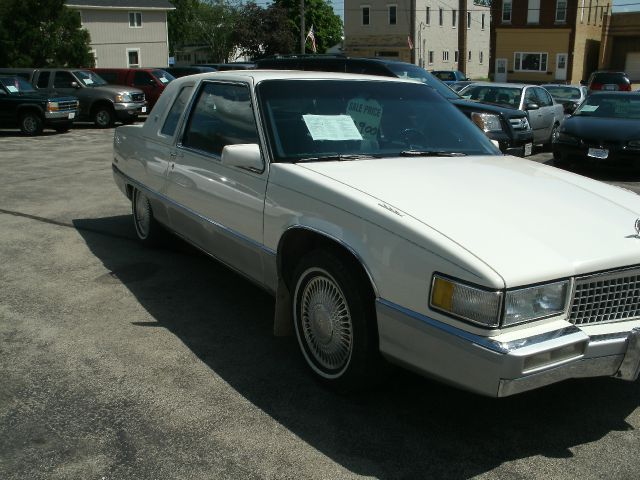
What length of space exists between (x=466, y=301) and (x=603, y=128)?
386 inches

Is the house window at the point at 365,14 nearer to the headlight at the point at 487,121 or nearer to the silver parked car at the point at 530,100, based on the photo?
the silver parked car at the point at 530,100

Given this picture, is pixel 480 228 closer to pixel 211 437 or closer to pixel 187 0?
pixel 211 437

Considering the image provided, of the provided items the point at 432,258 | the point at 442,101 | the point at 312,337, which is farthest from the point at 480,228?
the point at 442,101

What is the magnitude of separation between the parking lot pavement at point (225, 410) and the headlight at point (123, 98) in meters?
15.6

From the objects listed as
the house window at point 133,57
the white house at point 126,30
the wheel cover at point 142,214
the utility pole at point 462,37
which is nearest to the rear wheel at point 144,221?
the wheel cover at point 142,214

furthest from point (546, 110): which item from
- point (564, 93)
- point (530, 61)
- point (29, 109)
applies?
point (530, 61)

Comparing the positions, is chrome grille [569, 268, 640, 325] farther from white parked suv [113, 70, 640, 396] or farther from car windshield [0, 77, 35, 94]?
car windshield [0, 77, 35, 94]

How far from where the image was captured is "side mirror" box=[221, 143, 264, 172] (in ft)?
13.4

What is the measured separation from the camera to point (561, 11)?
49188mm

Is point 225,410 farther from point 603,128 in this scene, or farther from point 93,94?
point 93,94

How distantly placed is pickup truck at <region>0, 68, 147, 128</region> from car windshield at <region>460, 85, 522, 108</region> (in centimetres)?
1004

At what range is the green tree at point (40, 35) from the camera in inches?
1184

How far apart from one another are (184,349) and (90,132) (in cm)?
1645

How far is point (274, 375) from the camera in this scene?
4.00 m
